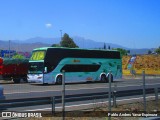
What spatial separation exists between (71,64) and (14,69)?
6967mm

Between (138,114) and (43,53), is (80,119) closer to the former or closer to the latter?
(138,114)

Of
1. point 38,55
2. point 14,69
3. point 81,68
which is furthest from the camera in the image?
point 14,69

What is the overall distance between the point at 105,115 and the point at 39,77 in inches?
876

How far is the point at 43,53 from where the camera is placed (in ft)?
107

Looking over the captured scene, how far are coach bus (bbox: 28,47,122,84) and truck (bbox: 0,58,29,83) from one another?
3862 millimetres

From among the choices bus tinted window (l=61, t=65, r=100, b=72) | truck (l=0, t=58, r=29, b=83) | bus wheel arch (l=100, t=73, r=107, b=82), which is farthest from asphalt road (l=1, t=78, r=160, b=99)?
truck (l=0, t=58, r=29, b=83)

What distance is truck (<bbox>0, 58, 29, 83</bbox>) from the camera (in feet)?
122

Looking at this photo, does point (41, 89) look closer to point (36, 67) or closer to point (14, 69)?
point (36, 67)

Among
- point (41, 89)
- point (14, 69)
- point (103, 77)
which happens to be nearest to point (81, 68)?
point (103, 77)

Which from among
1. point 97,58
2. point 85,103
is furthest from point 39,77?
point 85,103

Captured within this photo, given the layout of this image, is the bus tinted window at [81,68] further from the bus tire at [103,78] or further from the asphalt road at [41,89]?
the asphalt road at [41,89]

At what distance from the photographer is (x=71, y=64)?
113 feet

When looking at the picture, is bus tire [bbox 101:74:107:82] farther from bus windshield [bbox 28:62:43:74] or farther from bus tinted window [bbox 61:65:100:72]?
bus windshield [bbox 28:62:43:74]

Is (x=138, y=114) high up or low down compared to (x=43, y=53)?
down
